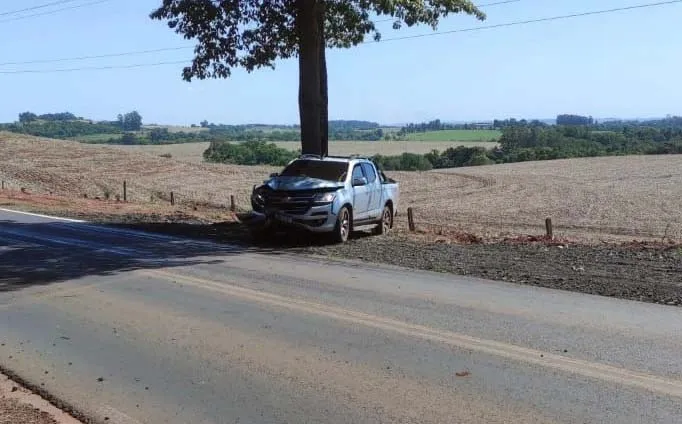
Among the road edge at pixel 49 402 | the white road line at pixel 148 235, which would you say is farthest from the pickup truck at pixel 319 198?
the road edge at pixel 49 402

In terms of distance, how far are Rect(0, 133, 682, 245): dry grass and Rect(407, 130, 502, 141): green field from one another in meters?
53.0

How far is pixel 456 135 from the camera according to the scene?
125938mm

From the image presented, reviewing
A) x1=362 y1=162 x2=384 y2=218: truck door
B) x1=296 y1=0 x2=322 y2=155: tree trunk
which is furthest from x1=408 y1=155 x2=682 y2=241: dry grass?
x1=296 y1=0 x2=322 y2=155: tree trunk

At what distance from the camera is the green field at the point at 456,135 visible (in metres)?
119

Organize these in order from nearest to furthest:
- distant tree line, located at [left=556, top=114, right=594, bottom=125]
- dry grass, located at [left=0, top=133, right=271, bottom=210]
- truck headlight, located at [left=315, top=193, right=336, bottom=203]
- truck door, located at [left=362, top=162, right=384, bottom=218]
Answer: truck headlight, located at [left=315, top=193, right=336, bottom=203] → truck door, located at [left=362, top=162, right=384, bottom=218] → dry grass, located at [left=0, top=133, right=271, bottom=210] → distant tree line, located at [left=556, top=114, right=594, bottom=125]

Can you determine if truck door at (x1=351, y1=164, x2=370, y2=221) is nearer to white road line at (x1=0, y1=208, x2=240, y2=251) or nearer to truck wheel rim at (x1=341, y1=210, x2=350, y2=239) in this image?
truck wheel rim at (x1=341, y1=210, x2=350, y2=239)

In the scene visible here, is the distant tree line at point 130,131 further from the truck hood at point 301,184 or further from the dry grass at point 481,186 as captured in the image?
the truck hood at point 301,184

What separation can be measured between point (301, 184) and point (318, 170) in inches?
48.5

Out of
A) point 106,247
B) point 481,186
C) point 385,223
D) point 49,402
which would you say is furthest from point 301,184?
point 481,186

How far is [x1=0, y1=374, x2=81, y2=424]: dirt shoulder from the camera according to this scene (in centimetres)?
517

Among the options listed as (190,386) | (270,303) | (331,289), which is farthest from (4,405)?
(331,289)

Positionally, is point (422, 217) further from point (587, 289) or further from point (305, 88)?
point (587, 289)

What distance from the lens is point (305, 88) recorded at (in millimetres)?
18859

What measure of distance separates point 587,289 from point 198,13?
12.5 metres
